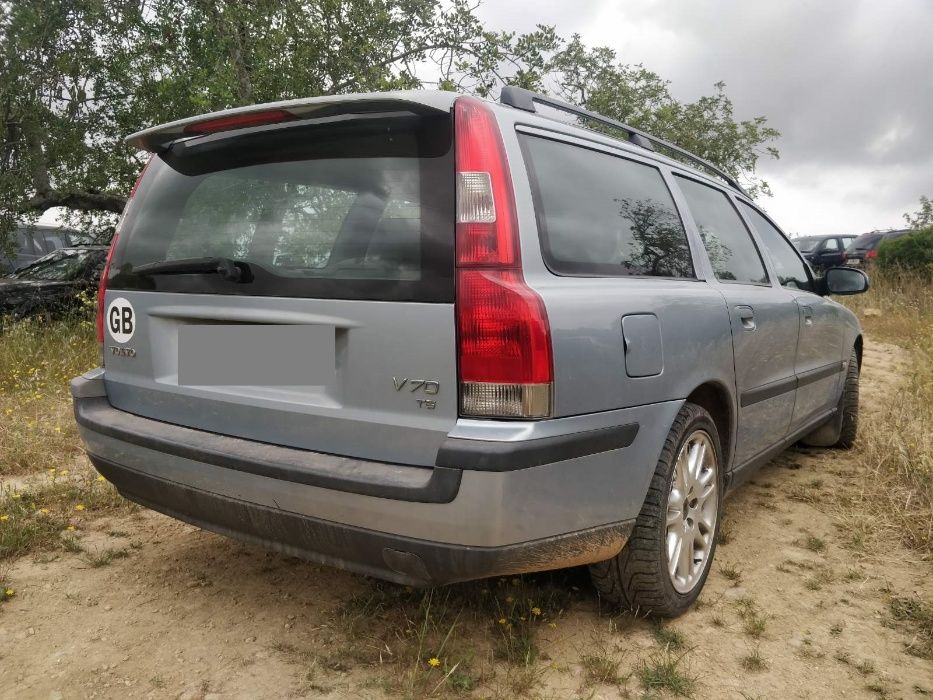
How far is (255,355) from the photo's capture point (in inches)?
84.0

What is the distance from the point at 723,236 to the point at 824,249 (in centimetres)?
1970

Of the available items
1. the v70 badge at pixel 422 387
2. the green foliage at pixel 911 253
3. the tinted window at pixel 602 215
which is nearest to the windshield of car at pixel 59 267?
the tinted window at pixel 602 215

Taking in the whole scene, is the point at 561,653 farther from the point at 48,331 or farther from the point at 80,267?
the point at 80,267

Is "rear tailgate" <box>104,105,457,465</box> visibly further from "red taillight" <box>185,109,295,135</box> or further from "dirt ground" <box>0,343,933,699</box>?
"dirt ground" <box>0,343,933,699</box>

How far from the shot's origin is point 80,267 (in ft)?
27.1

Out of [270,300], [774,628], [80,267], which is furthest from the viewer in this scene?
[80,267]

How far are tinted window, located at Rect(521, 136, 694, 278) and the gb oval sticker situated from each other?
1414mm

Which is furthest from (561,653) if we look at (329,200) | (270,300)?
(329,200)

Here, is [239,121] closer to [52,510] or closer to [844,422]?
[52,510]

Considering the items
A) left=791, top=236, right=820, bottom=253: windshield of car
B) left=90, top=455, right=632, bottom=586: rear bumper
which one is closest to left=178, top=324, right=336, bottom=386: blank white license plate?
left=90, top=455, right=632, bottom=586: rear bumper

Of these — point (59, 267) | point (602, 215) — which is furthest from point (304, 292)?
point (59, 267)

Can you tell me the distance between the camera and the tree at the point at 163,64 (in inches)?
285

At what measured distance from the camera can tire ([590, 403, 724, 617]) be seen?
2.29 m

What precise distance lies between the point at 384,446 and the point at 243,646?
36.7 inches
